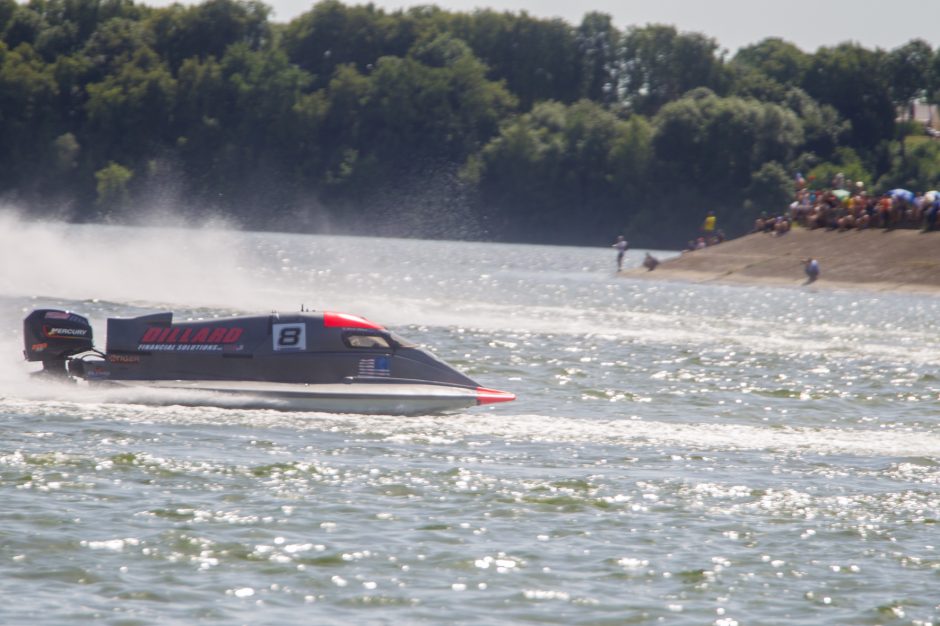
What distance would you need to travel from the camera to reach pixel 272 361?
22.9 m

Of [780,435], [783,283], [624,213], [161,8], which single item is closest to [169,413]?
[780,435]

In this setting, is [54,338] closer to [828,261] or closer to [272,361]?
[272,361]

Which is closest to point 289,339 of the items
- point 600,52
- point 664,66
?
point 664,66

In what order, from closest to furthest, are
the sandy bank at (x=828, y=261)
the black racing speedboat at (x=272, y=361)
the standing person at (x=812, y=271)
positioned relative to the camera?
1. the black racing speedboat at (x=272, y=361)
2. the sandy bank at (x=828, y=261)
3. the standing person at (x=812, y=271)

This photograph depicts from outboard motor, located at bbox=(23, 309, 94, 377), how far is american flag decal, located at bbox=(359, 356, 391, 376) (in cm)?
457

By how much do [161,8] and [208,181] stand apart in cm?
2439

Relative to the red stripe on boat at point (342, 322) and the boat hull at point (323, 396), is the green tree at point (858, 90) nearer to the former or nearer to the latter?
the red stripe on boat at point (342, 322)

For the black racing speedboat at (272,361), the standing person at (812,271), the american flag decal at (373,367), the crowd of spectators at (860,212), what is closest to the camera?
the black racing speedboat at (272,361)

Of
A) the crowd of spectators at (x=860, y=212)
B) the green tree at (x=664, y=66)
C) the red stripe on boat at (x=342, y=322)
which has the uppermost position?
the green tree at (x=664, y=66)

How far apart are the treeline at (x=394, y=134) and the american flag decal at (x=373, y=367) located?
4127 inches

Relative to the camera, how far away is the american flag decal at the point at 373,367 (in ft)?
75.3

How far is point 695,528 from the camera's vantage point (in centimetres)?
1545

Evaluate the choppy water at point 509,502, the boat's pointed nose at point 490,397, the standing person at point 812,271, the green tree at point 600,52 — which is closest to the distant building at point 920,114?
the green tree at point 600,52

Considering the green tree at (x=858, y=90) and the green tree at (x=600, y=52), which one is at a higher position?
the green tree at (x=600, y=52)
